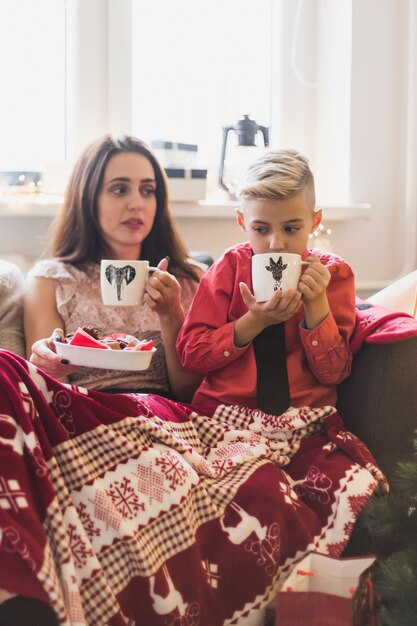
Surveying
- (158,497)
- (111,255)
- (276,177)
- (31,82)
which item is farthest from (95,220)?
(158,497)

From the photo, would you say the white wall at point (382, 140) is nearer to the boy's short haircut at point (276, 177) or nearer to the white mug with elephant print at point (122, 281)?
the boy's short haircut at point (276, 177)

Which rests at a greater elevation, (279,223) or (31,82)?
(31,82)

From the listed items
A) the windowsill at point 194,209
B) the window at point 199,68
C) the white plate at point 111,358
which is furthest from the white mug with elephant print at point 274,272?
the window at point 199,68

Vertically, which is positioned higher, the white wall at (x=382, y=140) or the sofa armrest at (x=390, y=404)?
the white wall at (x=382, y=140)

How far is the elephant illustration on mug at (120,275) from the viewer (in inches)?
64.0

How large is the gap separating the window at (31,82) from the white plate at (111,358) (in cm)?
115

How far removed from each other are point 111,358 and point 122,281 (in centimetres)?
18

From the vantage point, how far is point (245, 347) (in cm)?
165

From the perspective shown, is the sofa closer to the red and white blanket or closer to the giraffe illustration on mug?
the red and white blanket

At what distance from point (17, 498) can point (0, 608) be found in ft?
0.48

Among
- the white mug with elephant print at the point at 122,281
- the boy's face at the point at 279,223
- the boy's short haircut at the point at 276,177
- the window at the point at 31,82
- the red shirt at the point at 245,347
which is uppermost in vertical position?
the window at the point at 31,82

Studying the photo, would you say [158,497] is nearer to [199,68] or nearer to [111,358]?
[111,358]

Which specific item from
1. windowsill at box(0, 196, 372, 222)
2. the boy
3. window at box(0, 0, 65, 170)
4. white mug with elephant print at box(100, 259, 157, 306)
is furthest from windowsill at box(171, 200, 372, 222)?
white mug with elephant print at box(100, 259, 157, 306)

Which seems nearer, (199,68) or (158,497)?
(158,497)
